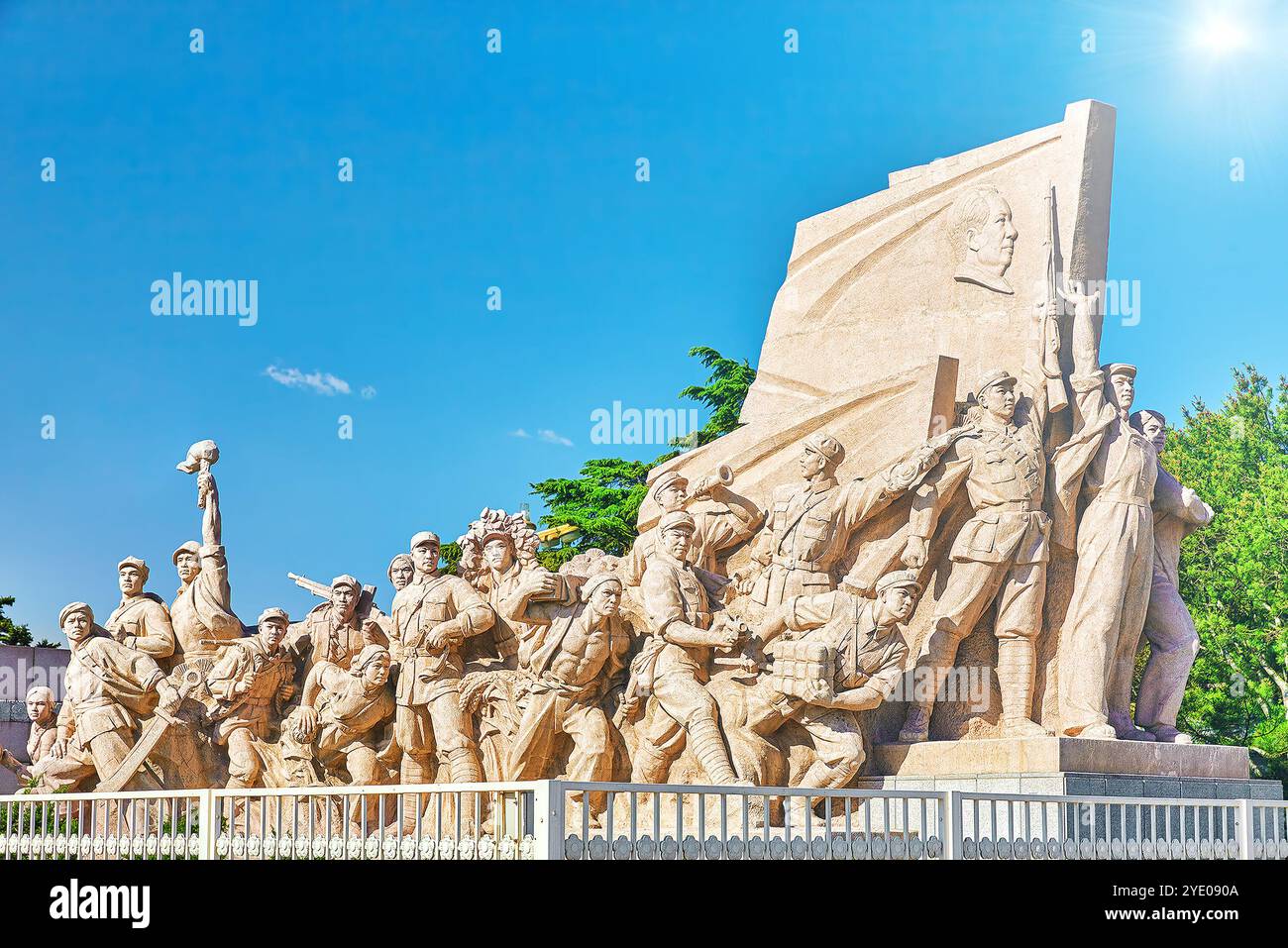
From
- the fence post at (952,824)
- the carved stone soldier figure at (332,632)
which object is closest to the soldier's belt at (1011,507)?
the fence post at (952,824)

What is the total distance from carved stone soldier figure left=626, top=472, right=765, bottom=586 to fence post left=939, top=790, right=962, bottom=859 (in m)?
3.47

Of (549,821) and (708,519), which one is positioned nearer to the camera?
(549,821)

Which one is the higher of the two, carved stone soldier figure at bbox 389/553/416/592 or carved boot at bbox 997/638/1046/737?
carved stone soldier figure at bbox 389/553/416/592

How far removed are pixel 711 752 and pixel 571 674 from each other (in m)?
1.03

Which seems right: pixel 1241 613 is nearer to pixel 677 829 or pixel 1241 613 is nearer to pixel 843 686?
pixel 843 686

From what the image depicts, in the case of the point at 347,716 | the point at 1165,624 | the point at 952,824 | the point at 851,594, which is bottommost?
the point at 952,824

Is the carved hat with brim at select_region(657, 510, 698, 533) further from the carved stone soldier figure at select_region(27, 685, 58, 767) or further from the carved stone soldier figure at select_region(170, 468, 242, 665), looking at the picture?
the carved stone soldier figure at select_region(27, 685, 58, 767)

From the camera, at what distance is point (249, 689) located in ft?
36.5

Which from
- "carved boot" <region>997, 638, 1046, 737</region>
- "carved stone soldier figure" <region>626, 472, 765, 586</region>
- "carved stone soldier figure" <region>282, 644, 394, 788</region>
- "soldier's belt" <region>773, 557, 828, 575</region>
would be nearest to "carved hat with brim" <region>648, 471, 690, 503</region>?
"carved stone soldier figure" <region>626, 472, 765, 586</region>

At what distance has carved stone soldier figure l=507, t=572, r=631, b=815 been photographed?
9.35m

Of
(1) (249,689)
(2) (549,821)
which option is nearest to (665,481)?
(1) (249,689)
